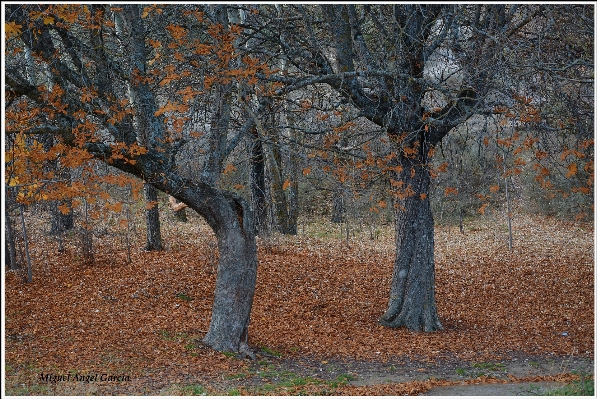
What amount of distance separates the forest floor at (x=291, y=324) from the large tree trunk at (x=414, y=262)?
1.13ft

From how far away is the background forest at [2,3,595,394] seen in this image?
7.22 metres

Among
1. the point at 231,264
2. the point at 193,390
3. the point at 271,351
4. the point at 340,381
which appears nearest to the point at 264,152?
the point at 231,264

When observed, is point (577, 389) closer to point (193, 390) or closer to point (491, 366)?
point (491, 366)

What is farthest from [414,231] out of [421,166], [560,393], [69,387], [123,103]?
[69,387]

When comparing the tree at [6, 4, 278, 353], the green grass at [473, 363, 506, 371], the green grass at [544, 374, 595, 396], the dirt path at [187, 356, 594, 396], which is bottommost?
the green grass at [473, 363, 506, 371]

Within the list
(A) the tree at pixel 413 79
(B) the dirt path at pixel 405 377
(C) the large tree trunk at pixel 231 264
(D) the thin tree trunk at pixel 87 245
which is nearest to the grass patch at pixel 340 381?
(B) the dirt path at pixel 405 377

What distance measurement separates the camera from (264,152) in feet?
32.8

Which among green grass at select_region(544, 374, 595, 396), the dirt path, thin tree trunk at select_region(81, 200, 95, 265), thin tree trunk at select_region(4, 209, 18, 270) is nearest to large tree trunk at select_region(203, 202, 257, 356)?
the dirt path

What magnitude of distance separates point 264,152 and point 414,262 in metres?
3.00

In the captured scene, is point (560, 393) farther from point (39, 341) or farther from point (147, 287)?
point (147, 287)

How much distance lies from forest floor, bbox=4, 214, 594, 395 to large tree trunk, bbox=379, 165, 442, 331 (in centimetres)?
35

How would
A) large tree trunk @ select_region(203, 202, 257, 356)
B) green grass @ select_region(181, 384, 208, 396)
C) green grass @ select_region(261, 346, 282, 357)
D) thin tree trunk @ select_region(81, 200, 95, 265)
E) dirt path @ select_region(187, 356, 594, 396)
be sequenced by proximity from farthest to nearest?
1. thin tree trunk @ select_region(81, 200, 95, 265)
2. green grass @ select_region(261, 346, 282, 357)
3. large tree trunk @ select_region(203, 202, 257, 356)
4. dirt path @ select_region(187, 356, 594, 396)
5. green grass @ select_region(181, 384, 208, 396)

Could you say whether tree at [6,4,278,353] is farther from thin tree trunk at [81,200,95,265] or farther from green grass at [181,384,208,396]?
thin tree trunk at [81,200,95,265]

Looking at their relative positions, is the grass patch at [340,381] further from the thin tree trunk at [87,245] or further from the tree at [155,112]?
the thin tree trunk at [87,245]
